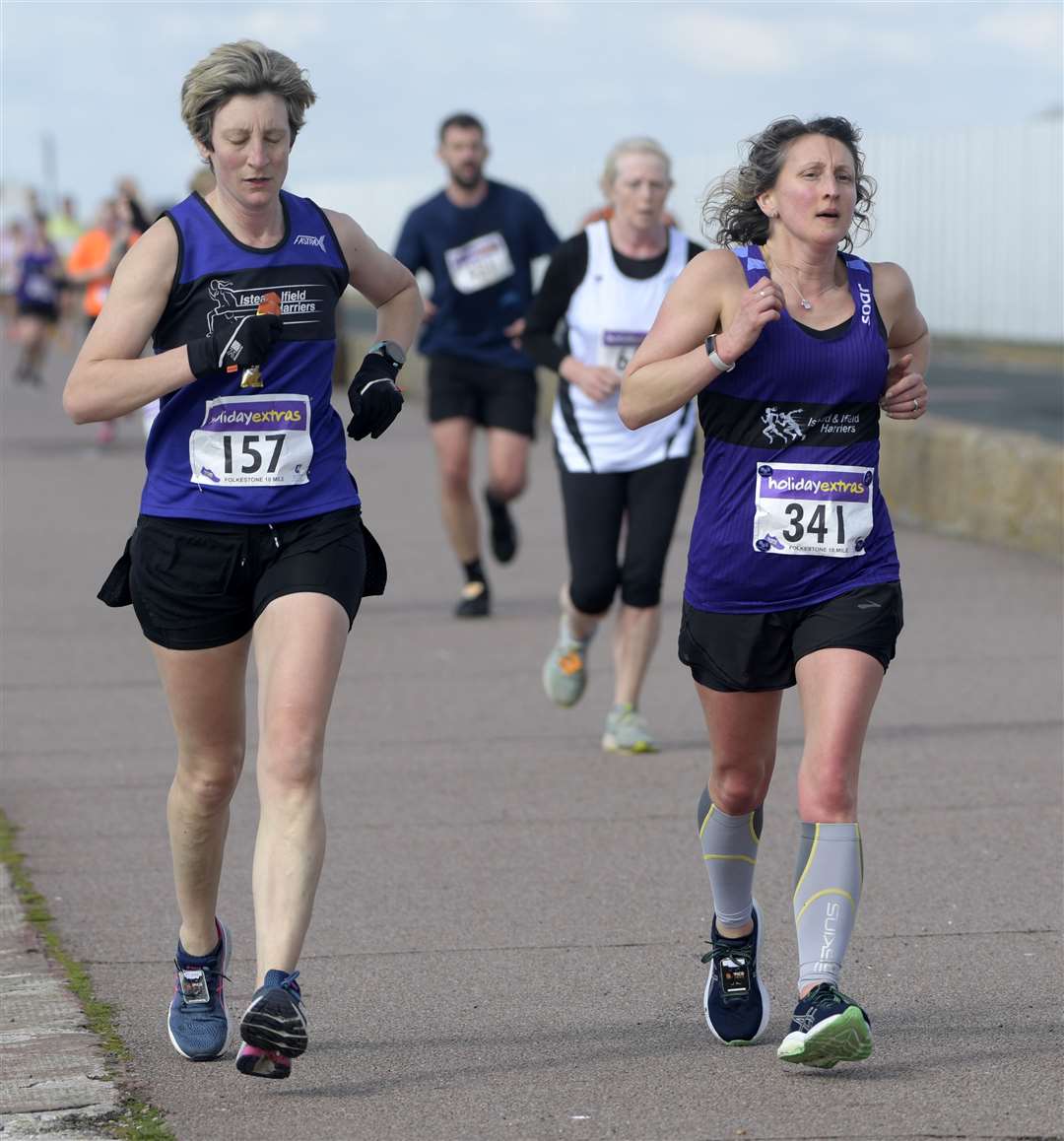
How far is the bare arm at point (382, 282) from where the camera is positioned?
4.94 meters

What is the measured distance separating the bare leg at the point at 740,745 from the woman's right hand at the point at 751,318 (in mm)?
732

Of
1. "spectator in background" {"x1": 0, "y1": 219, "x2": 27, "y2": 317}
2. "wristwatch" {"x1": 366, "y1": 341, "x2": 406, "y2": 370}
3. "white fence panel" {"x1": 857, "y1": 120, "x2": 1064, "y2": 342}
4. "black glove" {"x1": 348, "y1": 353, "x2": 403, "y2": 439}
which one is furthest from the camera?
"spectator in background" {"x1": 0, "y1": 219, "x2": 27, "y2": 317}

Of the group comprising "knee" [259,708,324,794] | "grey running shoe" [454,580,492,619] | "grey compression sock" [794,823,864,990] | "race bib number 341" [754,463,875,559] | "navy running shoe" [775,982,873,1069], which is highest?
"race bib number 341" [754,463,875,559]

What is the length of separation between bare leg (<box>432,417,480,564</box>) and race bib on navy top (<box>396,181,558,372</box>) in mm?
354

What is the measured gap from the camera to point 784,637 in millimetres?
4871

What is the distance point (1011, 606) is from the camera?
1106 cm

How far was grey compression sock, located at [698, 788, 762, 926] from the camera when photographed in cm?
500

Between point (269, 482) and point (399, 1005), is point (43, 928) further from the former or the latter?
point (269, 482)

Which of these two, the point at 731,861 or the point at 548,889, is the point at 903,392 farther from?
the point at 548,889

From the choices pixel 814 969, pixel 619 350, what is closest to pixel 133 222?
pixel 619 350

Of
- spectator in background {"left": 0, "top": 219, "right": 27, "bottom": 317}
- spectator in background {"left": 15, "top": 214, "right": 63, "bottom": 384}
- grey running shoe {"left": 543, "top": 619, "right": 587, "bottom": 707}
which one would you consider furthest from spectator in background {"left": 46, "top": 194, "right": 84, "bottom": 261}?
grey running shoe {"left": 543, "top": 619, "right": 587, "bottom": 707}

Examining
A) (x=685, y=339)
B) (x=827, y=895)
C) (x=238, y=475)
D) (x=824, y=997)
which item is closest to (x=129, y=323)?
(x=238, y=475)

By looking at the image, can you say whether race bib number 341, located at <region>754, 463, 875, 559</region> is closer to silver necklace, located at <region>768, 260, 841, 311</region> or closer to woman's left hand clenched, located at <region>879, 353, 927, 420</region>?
woman's left hand clenched, located at <region>879, 353, 927, 420</region>

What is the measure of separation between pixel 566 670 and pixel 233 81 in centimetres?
414
